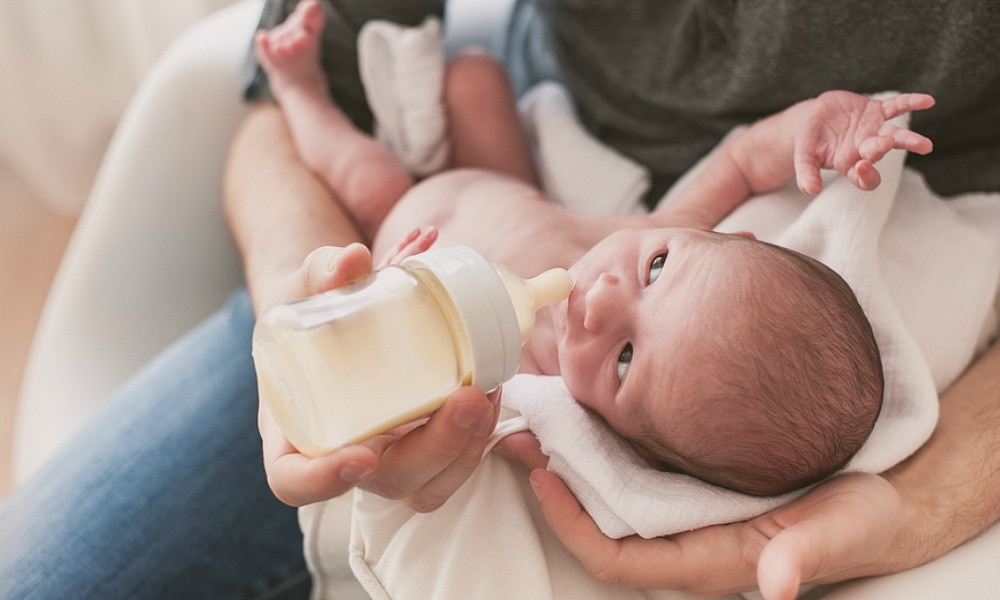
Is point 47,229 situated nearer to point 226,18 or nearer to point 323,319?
point 226,18

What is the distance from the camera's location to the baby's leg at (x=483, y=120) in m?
1.26

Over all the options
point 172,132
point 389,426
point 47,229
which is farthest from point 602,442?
point 47,229

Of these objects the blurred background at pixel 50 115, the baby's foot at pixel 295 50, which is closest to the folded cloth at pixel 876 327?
the baby's foot at pixel 295 50

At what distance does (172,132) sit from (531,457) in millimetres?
870

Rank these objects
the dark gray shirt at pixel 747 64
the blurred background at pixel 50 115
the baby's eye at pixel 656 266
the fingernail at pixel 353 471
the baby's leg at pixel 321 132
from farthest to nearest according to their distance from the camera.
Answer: the blurred background at pixel 50 115
the baby's leg at pixel 321 132
the dark gray shirt at pixel 747 64
the baby's eye at pixel 656 266
the fingernail at pixel 353 471

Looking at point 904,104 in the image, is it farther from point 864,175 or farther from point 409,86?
point 409,86

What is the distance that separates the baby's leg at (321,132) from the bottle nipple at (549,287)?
0.50m

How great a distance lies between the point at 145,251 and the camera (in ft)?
4.26

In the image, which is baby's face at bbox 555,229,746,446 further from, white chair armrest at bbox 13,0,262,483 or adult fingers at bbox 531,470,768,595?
white chair armrest at bbox 13,0,262,483

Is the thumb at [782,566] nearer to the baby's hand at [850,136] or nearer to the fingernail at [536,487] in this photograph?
the fingernail at [536,487]

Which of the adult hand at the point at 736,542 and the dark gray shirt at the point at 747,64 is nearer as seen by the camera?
the adult hand at the point at 736,542

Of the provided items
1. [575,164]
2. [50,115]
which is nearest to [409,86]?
[575,164]

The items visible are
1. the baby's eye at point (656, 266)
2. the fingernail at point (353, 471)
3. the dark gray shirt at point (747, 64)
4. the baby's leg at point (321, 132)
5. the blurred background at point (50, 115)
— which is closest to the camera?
the fingernail at point (353, 471)

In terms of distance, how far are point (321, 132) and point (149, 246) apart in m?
0.33
